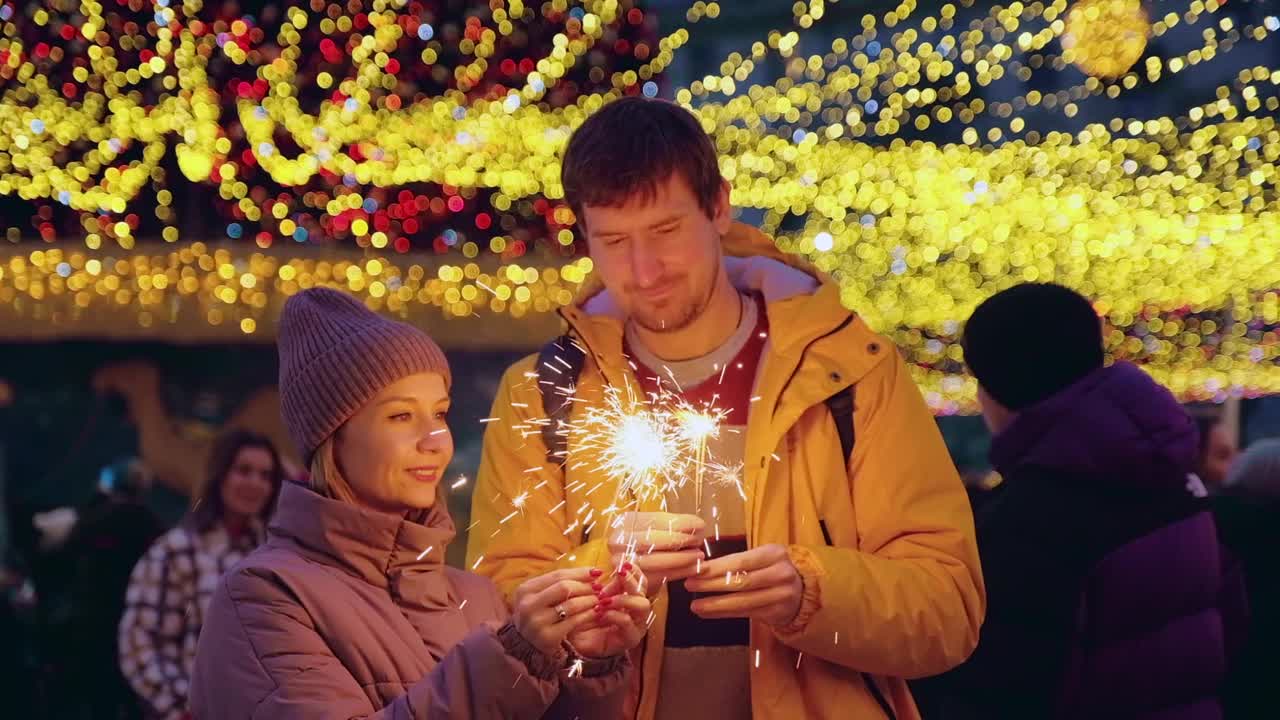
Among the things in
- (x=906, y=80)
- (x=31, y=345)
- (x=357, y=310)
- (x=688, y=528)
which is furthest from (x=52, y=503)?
(x=688, y=528)

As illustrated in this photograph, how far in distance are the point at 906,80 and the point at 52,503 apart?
19.0 ft

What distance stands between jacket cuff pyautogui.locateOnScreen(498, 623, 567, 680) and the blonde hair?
0.45m

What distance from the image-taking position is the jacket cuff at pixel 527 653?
2354 mm

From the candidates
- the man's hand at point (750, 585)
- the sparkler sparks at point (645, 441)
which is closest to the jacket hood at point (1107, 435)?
the sparkler sparks at point (645, 441)

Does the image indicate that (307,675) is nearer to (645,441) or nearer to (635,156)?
(645,441)

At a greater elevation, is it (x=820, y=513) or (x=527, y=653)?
(x=820, y=513)

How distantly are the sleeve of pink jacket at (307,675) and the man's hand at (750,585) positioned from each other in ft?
0.94

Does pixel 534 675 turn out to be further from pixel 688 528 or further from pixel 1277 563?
pixel 1277 563

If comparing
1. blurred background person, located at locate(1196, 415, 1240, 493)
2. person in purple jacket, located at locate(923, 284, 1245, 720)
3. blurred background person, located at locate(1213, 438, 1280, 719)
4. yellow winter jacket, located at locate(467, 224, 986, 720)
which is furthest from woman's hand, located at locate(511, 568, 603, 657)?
blurred background person, located at locate(1196, 415, 1240, 493)

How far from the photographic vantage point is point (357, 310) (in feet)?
9.23

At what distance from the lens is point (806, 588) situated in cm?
250

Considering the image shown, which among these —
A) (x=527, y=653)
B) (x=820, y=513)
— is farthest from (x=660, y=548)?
(x=820, y=513)

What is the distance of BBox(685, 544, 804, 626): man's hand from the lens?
7.93ft

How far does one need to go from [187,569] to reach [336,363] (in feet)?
11.2
